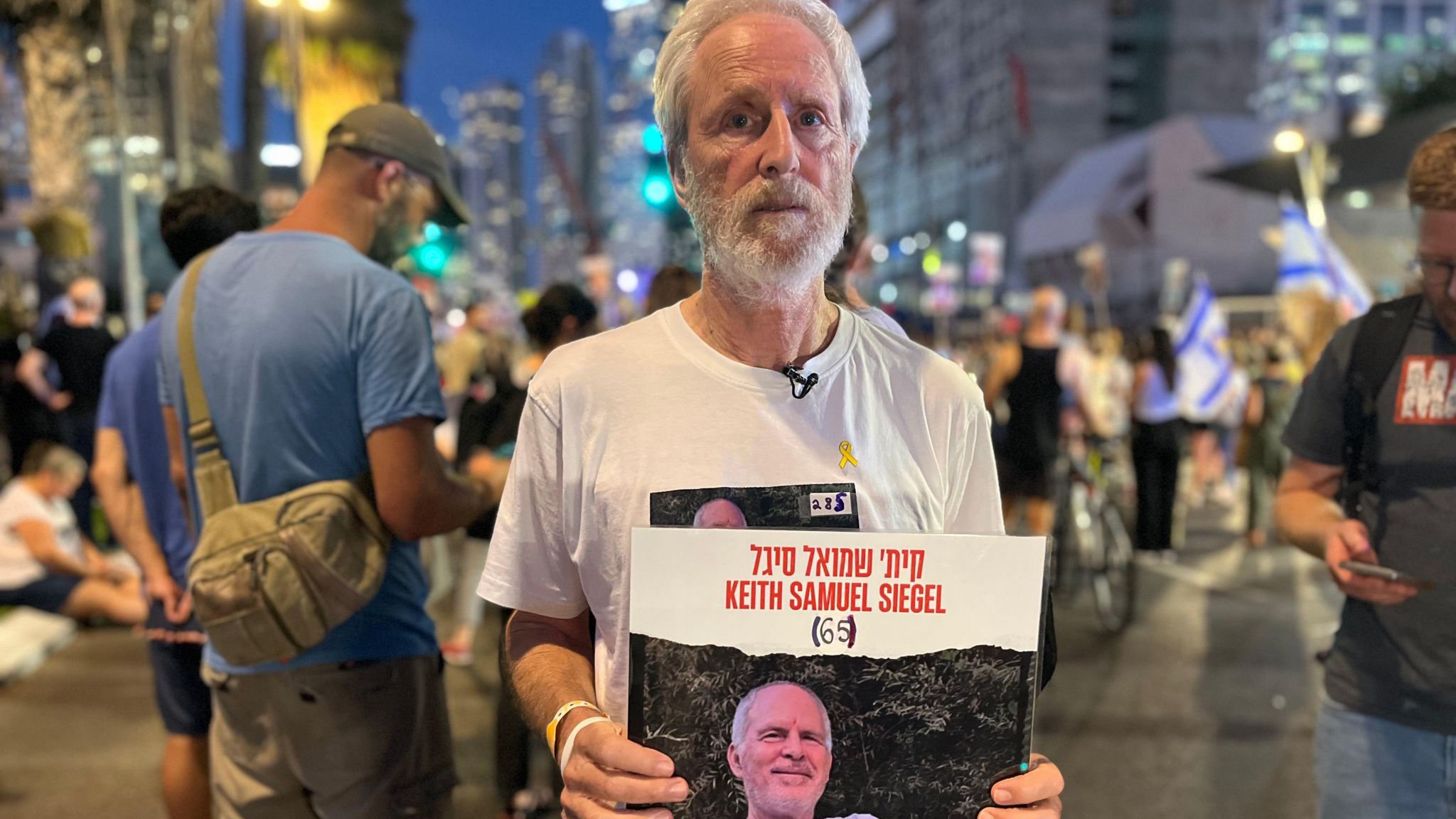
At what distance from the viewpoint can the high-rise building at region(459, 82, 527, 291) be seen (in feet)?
539

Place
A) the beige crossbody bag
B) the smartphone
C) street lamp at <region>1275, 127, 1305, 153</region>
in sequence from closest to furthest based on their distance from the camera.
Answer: the smartphone → the beige crossbody bag → street lamp at <region>1275, 127, 1305, 153</region>

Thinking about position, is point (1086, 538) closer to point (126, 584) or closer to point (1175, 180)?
point (126, 584)

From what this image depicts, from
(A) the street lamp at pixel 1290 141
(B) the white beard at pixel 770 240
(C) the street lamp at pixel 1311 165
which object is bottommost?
(B) the white beard at pixel 770 240

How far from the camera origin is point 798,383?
1.55m

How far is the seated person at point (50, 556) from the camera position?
22.1ft

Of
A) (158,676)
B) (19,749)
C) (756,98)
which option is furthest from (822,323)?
(19,749)

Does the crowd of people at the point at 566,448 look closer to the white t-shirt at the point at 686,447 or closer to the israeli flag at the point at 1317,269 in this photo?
the white t-shirt at the point at 686,447

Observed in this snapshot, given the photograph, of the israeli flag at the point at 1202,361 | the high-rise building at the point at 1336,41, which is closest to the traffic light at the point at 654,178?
the israeli flag at the point at 1202,361

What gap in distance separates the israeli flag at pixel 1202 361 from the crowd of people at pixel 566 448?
801cm

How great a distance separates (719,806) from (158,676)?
8.60 ft

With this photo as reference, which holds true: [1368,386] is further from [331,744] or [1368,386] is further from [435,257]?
[435,257]

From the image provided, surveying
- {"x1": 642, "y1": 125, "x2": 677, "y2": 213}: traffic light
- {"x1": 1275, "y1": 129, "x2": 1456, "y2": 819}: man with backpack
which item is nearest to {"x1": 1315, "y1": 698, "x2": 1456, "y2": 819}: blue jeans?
{"x1": 1275, "y1": 129, "x2": 1456, "y2": 819}: man with backpack

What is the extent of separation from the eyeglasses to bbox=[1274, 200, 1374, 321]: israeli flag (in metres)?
6.28

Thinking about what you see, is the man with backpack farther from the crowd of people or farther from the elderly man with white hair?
the elderly man with white hair
